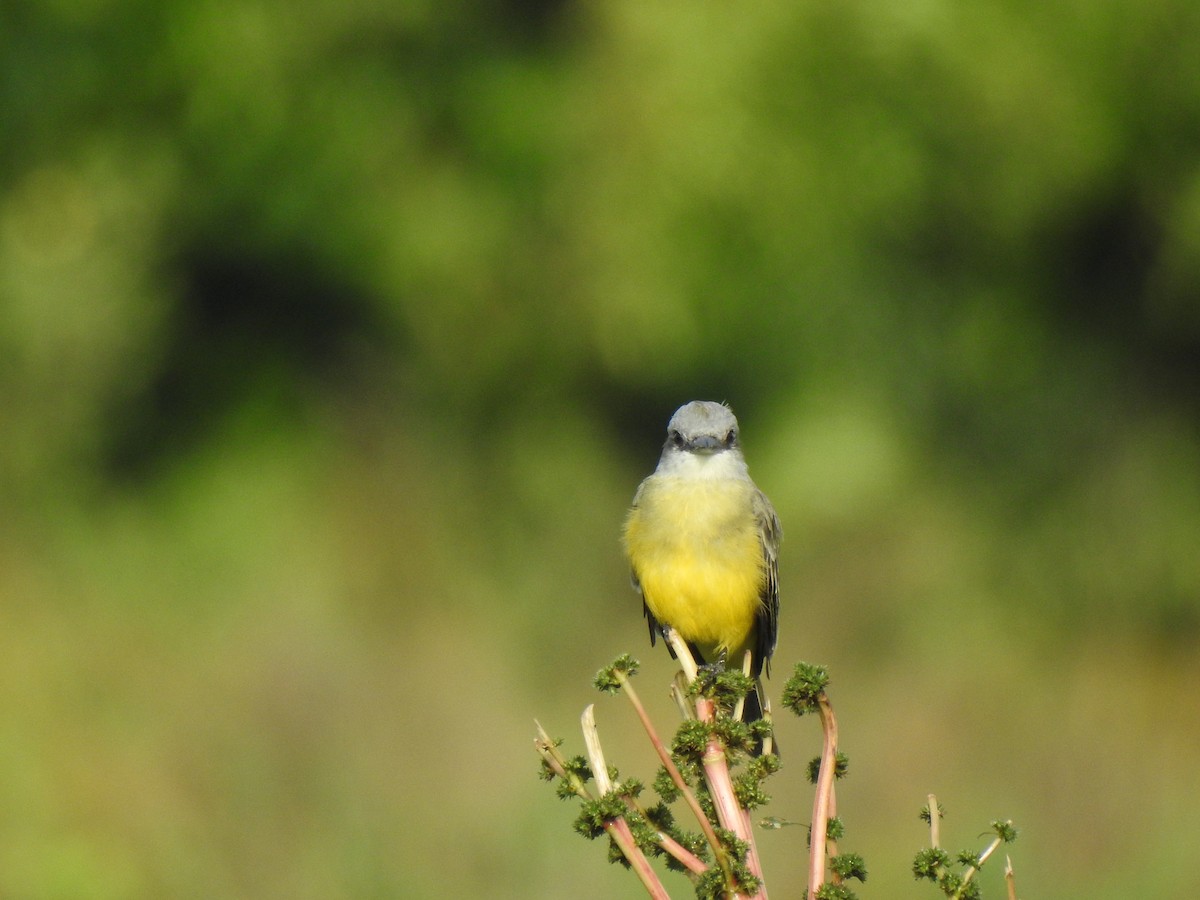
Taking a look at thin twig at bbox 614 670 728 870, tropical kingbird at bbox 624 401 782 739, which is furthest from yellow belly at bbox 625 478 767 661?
thin twig at bbox 614 670 728 870

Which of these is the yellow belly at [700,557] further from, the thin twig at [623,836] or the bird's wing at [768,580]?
the thin twig at [623,836]

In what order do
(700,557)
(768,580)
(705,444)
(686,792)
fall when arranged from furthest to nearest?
(768,580) → (700,557) → (705,444) → (686,792)

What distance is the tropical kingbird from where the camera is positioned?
3834 millimetres

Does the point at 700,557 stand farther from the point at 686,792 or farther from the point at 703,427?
the point at 686,792

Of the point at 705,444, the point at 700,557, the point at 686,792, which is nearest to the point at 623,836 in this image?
the point at 686,792

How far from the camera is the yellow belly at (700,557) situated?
151 inches

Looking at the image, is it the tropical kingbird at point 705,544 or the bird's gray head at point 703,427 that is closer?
the bird's gray head at point 703,427

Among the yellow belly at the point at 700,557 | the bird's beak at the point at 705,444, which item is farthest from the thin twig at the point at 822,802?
the yellow belly at the point at 700,557

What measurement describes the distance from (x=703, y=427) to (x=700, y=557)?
14.2 inches

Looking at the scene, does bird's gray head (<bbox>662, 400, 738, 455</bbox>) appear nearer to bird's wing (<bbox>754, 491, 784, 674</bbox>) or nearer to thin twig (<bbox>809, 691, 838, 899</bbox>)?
bird's wing (<bbox>754, 491, 784, 674</bbox>)

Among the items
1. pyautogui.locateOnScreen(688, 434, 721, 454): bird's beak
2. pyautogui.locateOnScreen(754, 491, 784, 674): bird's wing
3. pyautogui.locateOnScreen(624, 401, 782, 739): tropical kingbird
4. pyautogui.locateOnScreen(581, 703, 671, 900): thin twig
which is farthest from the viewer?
pyautogui.locateOnScreen(754, 491, 784, 674): bird's wing

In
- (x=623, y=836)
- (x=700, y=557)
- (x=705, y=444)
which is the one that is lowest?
(x=623, y=836)

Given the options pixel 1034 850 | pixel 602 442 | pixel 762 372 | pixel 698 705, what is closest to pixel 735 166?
pixel 762 372

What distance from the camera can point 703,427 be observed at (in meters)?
3.71
